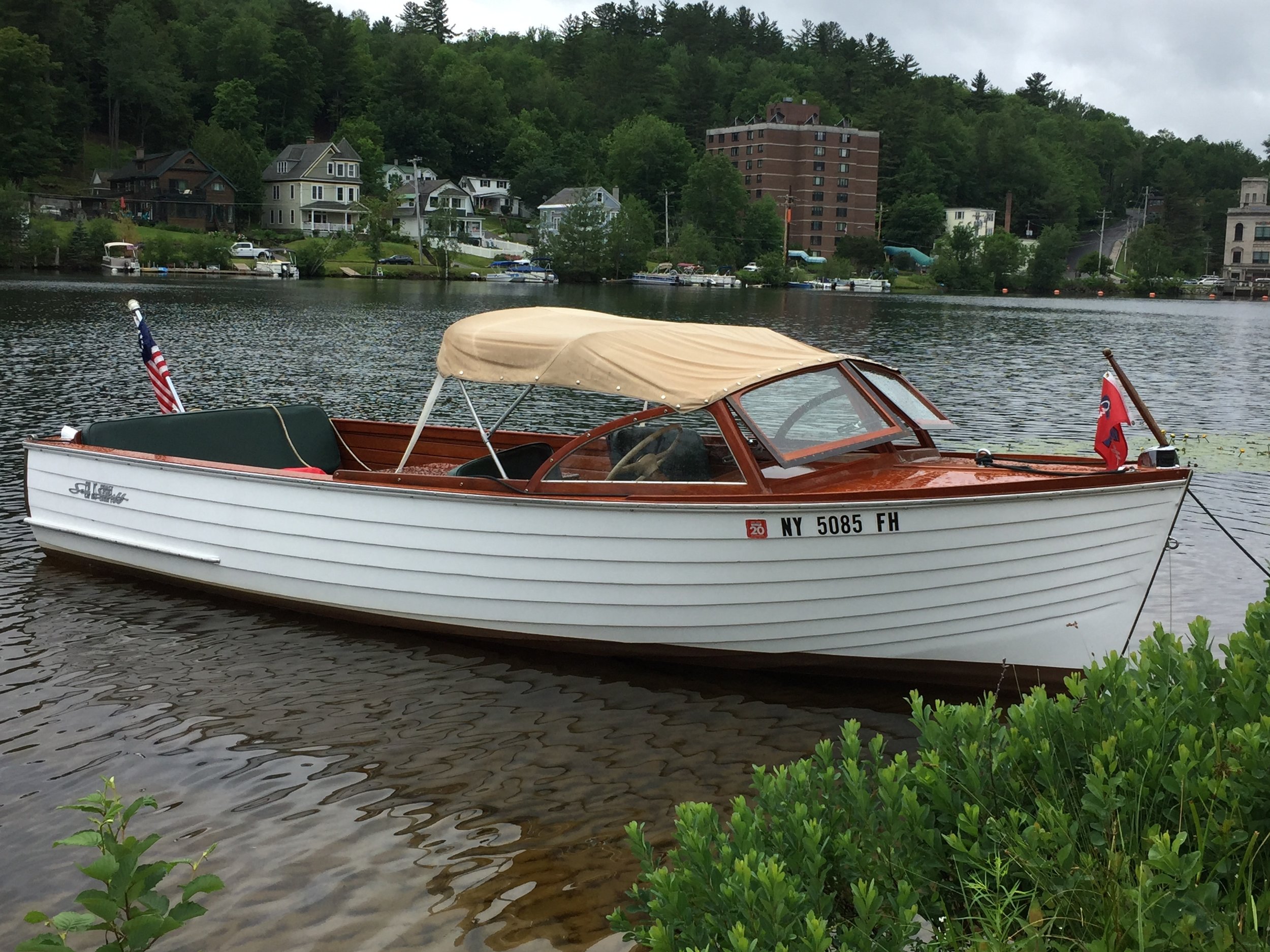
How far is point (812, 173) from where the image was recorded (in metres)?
171

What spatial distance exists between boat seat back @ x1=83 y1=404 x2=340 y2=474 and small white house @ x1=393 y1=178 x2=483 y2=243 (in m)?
121

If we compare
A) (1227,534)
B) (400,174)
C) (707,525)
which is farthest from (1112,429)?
(400,174)

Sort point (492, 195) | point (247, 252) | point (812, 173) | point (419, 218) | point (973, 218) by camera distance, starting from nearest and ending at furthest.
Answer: point (247, 252), point (419, 218), point (492, 195), point (812, 173), point (973, 218)

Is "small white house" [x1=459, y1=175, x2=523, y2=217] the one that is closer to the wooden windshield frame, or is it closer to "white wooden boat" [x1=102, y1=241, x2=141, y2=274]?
"white wooden boat" [x1=102, y1=241, x2=141, y2=274]

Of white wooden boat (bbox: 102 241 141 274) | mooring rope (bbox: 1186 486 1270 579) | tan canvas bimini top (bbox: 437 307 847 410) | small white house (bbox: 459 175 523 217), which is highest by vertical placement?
small white house (bbox: 459 175 523 217)

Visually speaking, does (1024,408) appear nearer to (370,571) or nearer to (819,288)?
(370,571)

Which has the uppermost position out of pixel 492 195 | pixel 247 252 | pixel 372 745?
pixel 492 195

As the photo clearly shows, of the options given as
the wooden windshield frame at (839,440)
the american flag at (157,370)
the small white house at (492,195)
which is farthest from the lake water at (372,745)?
the small white house at (492,195)

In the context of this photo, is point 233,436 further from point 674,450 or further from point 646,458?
point 674,450

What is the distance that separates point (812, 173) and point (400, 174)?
61689 millimetres

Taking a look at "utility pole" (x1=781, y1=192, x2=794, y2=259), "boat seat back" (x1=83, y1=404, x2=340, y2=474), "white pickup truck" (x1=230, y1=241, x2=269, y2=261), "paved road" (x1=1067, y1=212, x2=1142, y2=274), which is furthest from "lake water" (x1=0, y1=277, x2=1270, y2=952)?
"paved road" (x1=1067, y1=212, x2=1142, y2=274)

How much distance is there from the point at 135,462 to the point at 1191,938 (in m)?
10.3

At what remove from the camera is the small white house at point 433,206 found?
134 meters

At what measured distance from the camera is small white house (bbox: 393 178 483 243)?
134 metres
